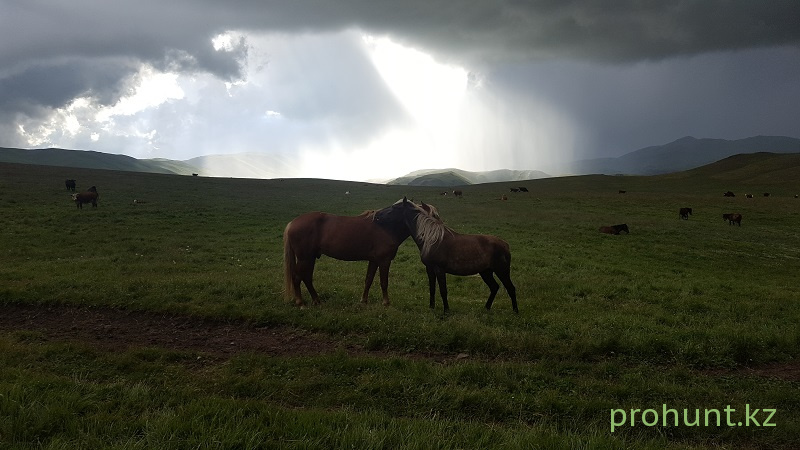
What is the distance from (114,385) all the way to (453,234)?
299 inches

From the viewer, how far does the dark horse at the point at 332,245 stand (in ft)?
35.4

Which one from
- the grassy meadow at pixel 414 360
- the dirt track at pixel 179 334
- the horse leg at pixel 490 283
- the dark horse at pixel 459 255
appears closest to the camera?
the grassy meadow at pixel 414 360

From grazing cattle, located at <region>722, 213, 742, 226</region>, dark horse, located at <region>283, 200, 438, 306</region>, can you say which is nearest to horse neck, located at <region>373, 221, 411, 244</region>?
dark horse, located at <region>283, 200, 438, 306</region>

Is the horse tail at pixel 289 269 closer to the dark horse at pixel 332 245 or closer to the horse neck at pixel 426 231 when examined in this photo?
the dark horse at pixel 332 245

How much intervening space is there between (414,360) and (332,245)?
4661mm

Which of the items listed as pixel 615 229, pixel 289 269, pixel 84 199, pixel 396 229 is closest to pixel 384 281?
pixel 396 229

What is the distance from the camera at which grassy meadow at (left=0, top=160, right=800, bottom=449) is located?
173 inches

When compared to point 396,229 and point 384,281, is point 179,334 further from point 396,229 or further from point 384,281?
point 396,229

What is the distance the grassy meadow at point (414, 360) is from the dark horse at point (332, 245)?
79cm

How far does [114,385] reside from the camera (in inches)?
213

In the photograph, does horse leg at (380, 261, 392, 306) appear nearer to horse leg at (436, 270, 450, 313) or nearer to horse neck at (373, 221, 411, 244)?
horse neck at (373, 221, 411, 244)

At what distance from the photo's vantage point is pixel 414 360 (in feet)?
23.2

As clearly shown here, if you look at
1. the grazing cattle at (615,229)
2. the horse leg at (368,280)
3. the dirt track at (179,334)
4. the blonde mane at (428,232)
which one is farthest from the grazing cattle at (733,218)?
the horse leg at (368,280)

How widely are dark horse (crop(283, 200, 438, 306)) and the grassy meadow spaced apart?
79 cm
